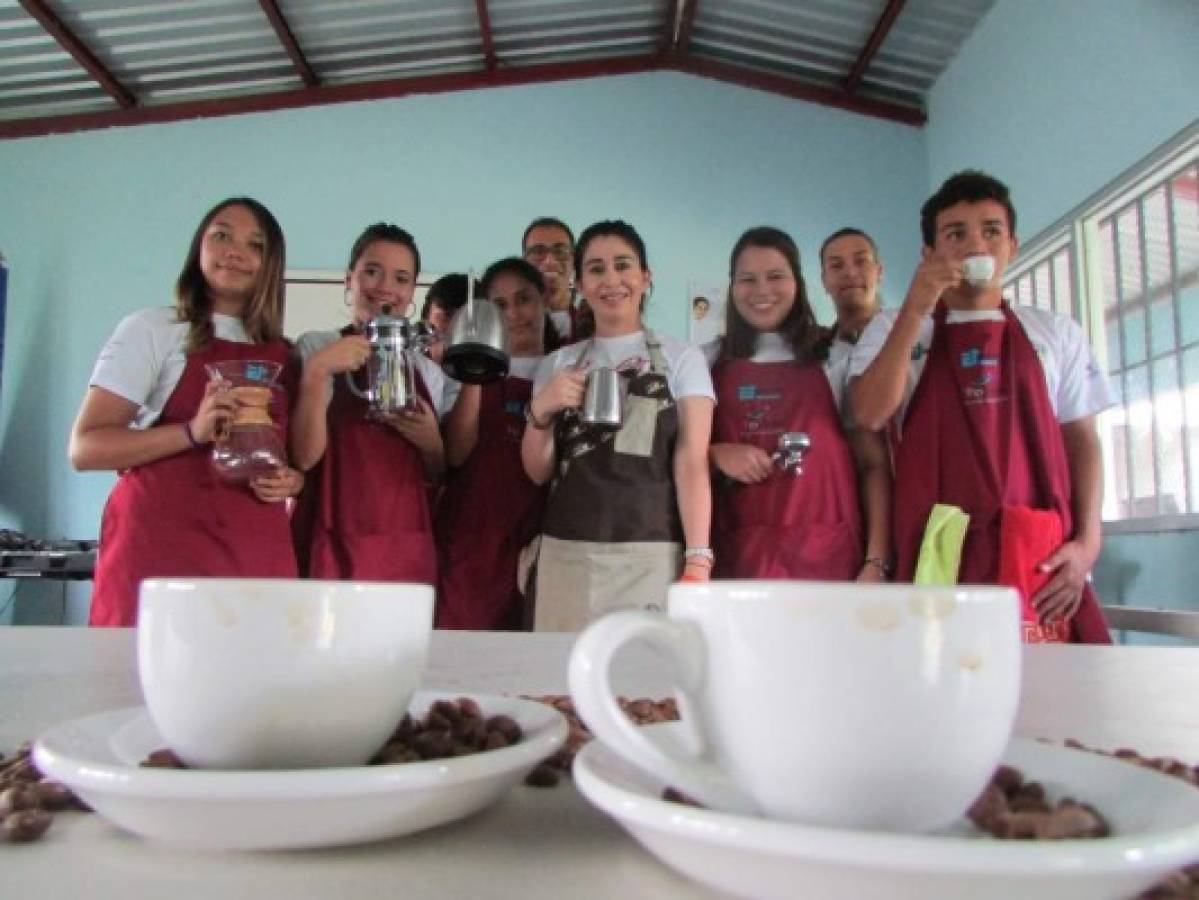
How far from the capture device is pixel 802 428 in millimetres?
1591

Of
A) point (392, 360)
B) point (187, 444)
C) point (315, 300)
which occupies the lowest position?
point (187, 444)

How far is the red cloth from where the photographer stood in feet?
4.46

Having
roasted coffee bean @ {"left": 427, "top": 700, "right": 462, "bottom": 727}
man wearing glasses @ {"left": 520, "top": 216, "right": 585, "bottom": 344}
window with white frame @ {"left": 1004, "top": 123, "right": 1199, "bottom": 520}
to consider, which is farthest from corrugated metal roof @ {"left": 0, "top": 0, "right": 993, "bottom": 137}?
roasted coffee bean @ {"left": 427, "top": 700, "right": 462, "bottom": 727}

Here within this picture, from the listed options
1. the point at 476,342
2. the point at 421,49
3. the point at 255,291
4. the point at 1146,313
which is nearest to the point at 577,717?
the point at 476,342

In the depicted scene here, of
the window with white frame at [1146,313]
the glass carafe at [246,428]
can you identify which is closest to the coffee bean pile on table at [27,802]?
the glass carafe at [246,428]

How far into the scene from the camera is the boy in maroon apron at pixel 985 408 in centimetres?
142

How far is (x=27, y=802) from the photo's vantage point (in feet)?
1.17

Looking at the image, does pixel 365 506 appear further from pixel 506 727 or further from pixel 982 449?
pixel 506 727

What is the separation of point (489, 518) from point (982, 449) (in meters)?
0.82

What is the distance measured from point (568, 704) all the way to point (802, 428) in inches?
42.7

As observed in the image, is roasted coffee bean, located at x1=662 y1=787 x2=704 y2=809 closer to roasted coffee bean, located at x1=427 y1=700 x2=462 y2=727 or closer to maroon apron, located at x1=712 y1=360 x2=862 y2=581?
roasted coffee bean, located at x1=427 y1=700 x2=462 y2=727

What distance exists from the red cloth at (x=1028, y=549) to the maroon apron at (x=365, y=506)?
34.8 inches

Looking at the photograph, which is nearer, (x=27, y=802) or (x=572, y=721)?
(x=27, y=802)

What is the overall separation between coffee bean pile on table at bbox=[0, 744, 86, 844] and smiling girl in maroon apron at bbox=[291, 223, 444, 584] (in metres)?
1.11
